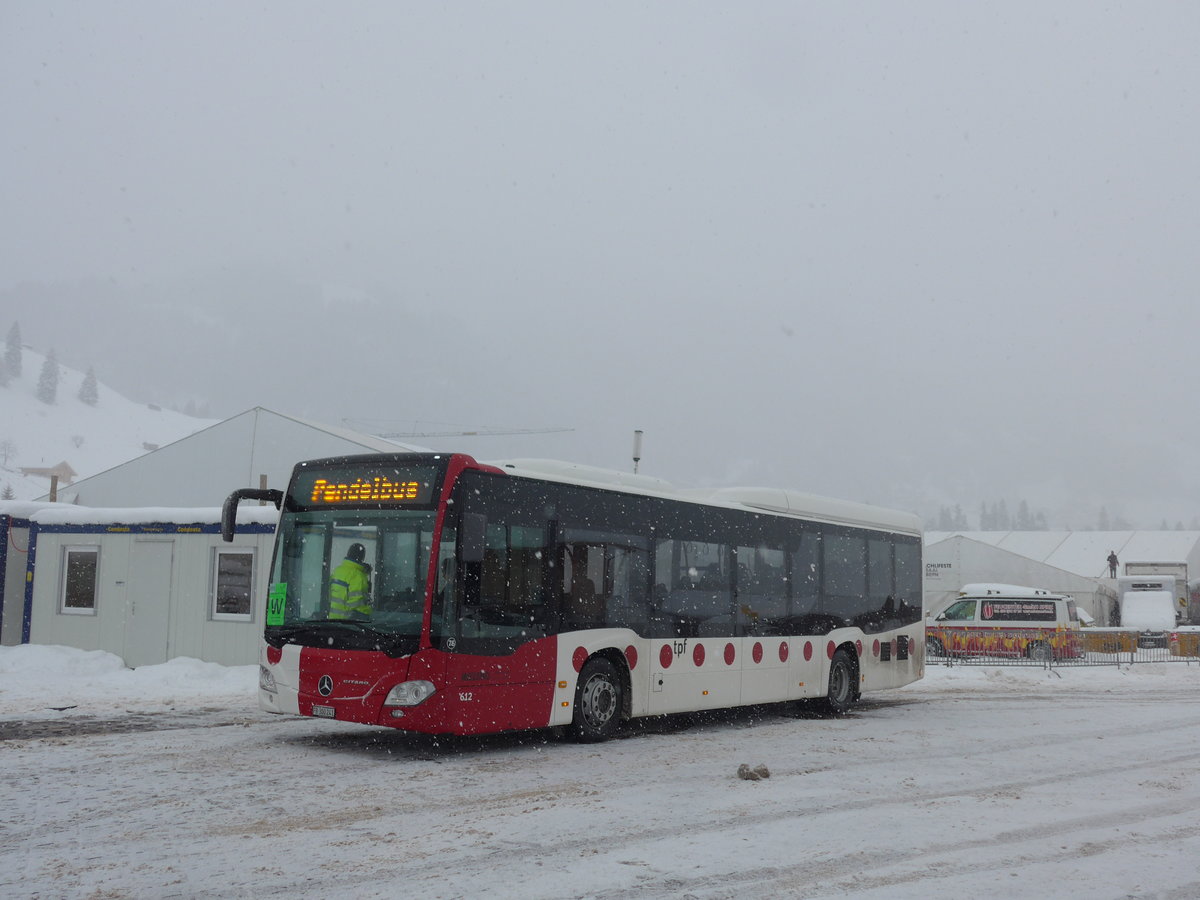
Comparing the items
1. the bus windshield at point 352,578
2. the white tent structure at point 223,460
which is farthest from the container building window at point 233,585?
the white tent structure at point 223,460

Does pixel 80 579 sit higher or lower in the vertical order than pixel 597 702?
higher

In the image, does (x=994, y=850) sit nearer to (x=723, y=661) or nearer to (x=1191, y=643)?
(x=723, y=661)

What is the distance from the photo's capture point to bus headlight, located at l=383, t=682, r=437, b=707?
10.6 m

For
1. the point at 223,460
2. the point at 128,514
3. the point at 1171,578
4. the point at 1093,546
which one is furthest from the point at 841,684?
the point at 1093,546

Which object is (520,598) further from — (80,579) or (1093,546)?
(1093,546)

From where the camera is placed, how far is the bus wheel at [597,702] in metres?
12.4

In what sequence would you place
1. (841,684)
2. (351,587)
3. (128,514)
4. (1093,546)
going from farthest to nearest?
(1093,546)
(128,514)
(841,684)
(351,587)

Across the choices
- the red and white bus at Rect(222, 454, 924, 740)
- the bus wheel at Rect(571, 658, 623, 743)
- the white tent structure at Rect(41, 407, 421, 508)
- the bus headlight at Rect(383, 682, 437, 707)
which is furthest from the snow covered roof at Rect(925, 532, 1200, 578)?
the bus headlight at Rect(383, 682, 437, 707)

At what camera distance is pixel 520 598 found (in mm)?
11602

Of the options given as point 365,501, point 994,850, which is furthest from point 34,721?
point 994,850

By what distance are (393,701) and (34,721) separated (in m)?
5.43

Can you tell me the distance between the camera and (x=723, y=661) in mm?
14547

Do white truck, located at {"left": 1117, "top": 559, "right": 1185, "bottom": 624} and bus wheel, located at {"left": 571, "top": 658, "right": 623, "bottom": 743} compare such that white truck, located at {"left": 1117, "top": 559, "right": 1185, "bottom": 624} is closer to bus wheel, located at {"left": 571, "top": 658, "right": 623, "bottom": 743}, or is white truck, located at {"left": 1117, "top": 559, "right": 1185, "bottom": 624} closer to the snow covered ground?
the snow covered ground

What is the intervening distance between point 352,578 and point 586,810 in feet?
12.5
